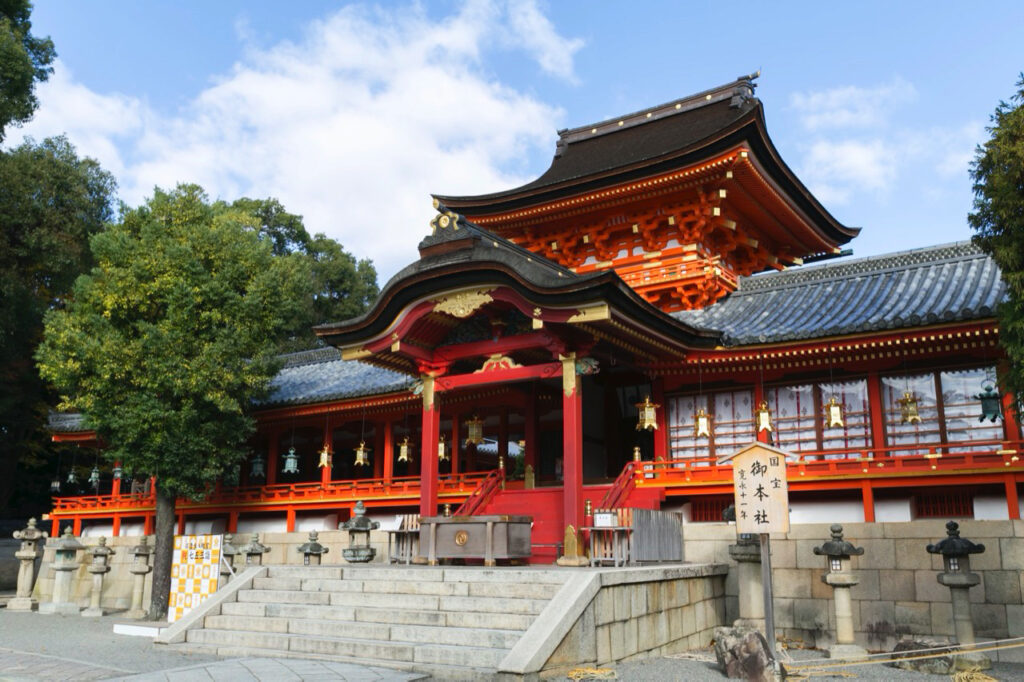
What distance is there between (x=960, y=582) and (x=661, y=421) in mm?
6733

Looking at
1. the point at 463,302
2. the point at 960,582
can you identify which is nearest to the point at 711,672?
the point at 960,582

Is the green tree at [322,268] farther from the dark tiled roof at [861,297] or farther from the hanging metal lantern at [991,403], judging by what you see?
the hanging metal lantern at [991,403]

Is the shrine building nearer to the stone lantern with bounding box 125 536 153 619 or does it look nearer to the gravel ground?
the stone lantern with bounding box 125 536 153 619

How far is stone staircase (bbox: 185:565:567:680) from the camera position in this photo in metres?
9.70

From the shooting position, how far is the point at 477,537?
12.8 m

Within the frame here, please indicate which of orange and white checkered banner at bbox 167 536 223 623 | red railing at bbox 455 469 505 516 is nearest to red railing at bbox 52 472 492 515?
red railing at bbox 455 469 505 516

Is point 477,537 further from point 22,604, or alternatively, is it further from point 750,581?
point 22,604

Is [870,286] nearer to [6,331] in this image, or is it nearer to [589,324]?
[589,324]

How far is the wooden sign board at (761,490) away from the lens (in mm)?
10359

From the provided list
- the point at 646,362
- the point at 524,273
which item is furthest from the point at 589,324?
the point at 646,362

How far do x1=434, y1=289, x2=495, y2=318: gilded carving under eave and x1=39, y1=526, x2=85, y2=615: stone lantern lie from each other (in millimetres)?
12905

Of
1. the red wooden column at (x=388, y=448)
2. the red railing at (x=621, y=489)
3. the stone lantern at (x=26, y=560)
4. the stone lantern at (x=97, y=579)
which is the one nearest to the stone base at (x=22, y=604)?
the stone lantern at (x=26, y=560)

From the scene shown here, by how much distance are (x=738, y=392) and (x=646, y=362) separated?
197 centimetres

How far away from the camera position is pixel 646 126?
24.1m
